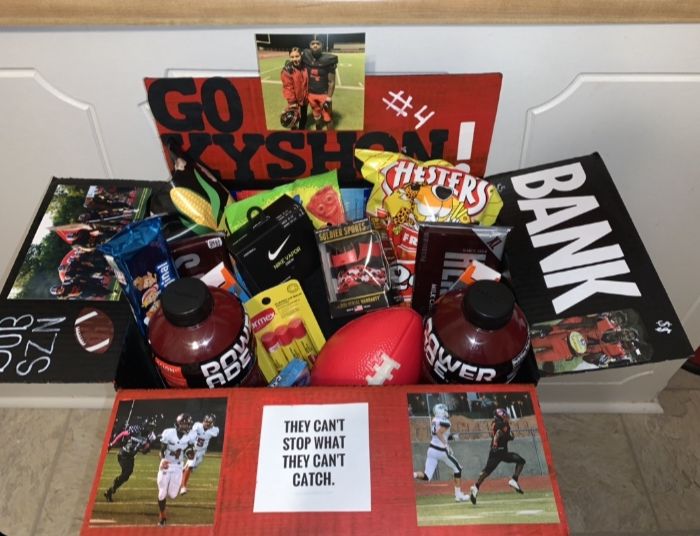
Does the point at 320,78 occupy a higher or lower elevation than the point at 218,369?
higher

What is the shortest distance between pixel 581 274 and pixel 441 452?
0.36 metres

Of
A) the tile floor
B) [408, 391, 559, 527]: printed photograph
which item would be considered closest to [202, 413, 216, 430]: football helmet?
[408, 391, 559, 527]: printed photograph

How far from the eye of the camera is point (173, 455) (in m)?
0.71

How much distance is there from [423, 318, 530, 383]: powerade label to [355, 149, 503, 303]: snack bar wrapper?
0.64 feet

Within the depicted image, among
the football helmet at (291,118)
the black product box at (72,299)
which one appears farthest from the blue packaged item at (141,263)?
the football helmet at (291,118)

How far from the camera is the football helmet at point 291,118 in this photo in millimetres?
949

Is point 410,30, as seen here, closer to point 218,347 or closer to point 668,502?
point 218,347

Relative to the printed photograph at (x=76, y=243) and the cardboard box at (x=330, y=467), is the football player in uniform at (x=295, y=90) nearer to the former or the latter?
the printed photograph at (x=76, y=243)

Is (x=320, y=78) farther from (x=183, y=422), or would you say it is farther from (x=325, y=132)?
(x=183, y=422)

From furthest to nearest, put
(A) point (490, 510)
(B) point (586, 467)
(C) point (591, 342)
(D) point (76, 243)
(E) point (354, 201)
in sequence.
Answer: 1. (B) point (586, 467)
2. (E) point (354, 201)
3. (D) point (76, 243)
4. (C) point (591, 342)
5. (A) point (490, 510)

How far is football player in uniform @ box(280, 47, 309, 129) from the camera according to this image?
0.89 metres

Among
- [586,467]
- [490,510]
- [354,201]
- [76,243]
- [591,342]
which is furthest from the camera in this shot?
[586,467]

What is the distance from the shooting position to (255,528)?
0.67m

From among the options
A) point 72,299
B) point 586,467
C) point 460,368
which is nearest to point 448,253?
point 460,368
